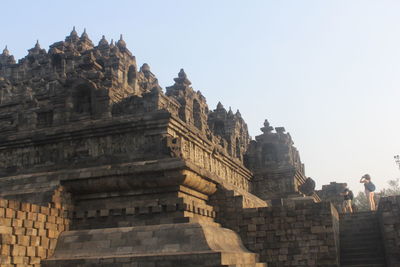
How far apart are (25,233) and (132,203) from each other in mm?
3486

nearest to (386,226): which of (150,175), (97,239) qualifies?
(150,175)

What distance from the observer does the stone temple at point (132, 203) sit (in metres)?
12.2

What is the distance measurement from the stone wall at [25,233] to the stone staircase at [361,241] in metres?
10.2

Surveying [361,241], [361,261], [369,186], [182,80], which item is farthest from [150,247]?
[182,80]

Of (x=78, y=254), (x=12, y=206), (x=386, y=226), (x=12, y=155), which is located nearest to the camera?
(x=12, y=206)

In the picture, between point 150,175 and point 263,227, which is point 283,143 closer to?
point 263,227

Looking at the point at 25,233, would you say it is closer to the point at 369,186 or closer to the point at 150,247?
the point at 150,247

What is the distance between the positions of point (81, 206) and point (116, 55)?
10.8 metres

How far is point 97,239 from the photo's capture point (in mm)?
12977

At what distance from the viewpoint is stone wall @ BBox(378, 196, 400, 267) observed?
14.7 meters

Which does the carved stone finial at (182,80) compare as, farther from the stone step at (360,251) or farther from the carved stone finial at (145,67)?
the stone step at (360,251)

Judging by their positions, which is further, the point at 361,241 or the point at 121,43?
the point at 121,43

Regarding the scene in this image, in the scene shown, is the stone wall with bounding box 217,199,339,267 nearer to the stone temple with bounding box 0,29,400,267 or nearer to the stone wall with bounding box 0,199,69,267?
the stone temple with bounding box 0,29,400,267

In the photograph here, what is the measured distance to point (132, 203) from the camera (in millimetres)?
14391
